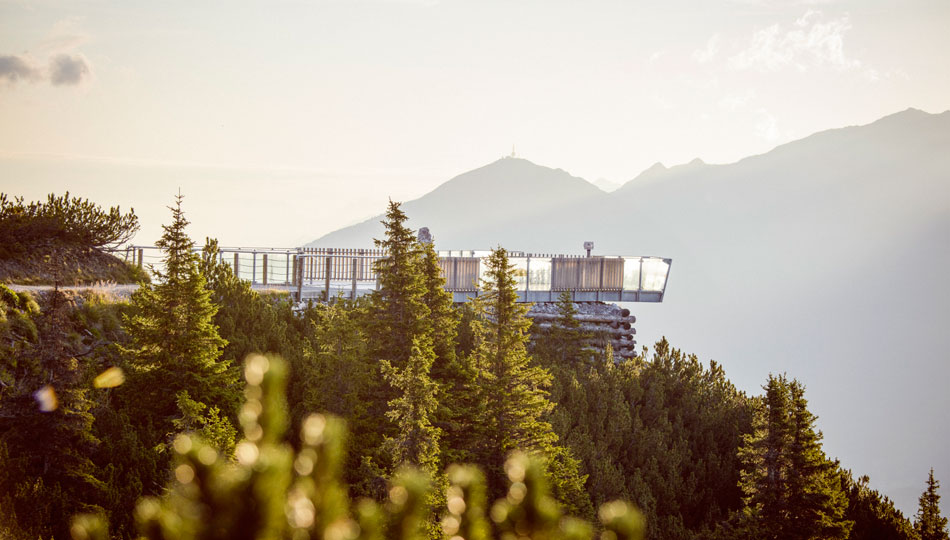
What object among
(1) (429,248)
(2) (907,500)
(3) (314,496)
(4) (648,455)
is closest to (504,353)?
(1) (429,248)

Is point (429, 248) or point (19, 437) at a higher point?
point (429, 248)

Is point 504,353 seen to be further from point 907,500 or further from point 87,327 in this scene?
point 907,500

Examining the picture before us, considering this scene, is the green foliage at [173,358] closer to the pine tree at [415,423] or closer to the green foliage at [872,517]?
the pine tree at [415,423]

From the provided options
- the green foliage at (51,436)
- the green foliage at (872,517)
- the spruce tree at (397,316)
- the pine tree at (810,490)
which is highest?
the spruce tree at (397,316)

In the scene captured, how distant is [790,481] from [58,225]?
2142 centimetres

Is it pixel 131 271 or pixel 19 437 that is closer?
pixel 19 437

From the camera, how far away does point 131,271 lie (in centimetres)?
2403

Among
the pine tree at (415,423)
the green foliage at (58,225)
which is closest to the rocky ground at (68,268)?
the green foliage at (58,225)

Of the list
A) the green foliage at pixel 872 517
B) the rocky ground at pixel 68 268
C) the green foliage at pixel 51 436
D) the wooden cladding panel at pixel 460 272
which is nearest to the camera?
the green foliage at pixel 51 436

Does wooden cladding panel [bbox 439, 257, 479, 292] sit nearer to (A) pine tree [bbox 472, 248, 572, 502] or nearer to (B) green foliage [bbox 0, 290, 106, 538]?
(A) pine tree [bbox 472, 248, 572, 502]

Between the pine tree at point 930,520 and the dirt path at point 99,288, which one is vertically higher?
the dirt path at point 99,288

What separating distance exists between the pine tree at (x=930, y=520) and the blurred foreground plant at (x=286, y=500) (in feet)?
51.8

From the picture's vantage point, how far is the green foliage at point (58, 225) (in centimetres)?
2098

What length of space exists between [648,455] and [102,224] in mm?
18227
